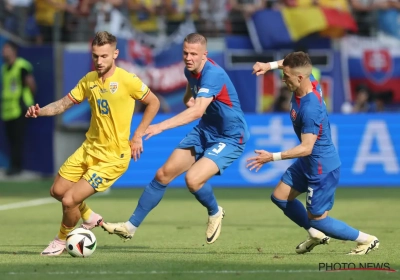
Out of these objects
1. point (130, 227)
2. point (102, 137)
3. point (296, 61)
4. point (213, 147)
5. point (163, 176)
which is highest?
point (296, 61)

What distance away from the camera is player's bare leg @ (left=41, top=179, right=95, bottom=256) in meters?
8.89

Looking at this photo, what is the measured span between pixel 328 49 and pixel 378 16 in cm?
139

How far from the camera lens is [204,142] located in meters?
9.92

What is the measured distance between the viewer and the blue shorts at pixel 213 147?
964 centimetres

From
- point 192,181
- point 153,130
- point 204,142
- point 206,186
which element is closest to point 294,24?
point 204,142

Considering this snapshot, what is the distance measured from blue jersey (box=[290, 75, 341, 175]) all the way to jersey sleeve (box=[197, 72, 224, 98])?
0.95 metres

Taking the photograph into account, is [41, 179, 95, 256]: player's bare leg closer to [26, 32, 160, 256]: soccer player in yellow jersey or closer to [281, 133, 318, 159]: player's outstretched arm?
[26, 32, 160, 256]: soccer player in yellow jersey

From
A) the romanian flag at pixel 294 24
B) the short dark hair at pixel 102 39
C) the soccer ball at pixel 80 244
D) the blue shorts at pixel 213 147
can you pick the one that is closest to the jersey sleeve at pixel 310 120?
the blue shorts at pixel 213 147

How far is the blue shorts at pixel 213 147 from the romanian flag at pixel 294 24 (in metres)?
10.2

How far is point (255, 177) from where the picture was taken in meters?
18.0

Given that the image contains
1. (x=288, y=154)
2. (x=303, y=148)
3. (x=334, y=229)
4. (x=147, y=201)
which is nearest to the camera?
(x=288, y=154)

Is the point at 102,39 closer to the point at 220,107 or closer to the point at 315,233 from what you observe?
the point at 220,107

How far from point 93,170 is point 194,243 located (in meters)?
1.75

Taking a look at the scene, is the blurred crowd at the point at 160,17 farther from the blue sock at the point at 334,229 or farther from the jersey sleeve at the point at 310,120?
the jersey sleeve at the point at 310,120
